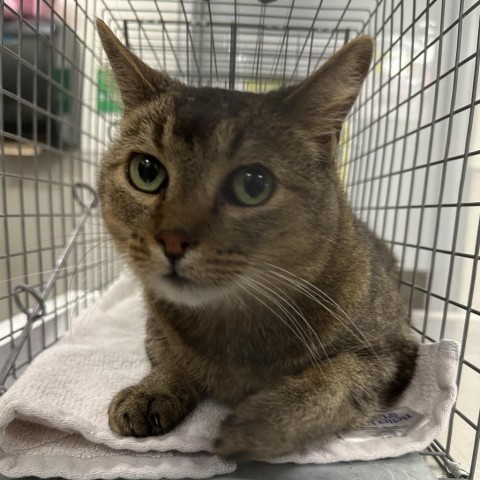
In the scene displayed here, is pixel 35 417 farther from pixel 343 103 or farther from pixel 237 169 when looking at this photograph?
pixel 343 103

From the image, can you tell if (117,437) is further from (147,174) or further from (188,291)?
(147,174)

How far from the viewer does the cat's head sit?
2.14 feet

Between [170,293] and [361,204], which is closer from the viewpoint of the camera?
[170,293]

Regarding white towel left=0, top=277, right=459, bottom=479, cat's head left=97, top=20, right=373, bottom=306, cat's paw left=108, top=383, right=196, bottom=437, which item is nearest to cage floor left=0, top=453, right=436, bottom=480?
white towel left=0, top=277, right=459, bottom=479

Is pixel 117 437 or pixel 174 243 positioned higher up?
pixel 174 243

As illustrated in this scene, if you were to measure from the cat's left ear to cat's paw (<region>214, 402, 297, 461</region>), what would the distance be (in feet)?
1.53

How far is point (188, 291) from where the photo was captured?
67 cm

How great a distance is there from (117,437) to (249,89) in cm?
86

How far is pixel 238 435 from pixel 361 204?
41.5 inches

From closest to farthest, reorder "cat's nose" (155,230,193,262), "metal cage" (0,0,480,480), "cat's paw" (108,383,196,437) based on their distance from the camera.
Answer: "cat's nose" (155,230,193,262) < "cat's paw" (108,383,196,437) < "metal cage" (0,0,480,480)

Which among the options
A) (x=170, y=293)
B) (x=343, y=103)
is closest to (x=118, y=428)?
(x=170, y=293)

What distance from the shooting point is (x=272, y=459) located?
2.27 ft

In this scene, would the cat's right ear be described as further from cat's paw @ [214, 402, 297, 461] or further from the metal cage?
cat's paw @ [214, 402, 297, 461]

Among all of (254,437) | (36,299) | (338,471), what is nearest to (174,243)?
(254,437)
